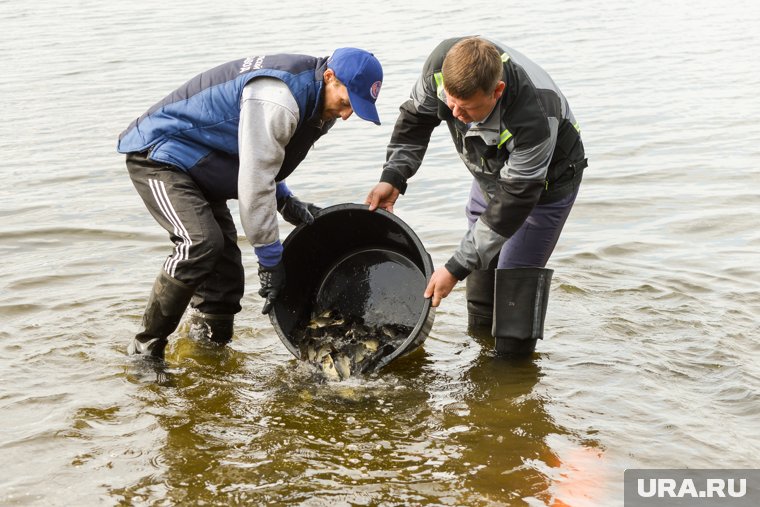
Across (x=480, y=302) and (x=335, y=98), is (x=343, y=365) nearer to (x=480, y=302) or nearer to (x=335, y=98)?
(x=480, y=302)

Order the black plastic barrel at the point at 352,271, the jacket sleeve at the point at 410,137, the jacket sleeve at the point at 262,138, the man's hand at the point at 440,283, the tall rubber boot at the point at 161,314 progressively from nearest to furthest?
the jacket sleeve at the point at 262,138
the man's hand at the point at 440,283
the tall rubber boot at the point at 161,314
the jacket sleeve at the point at 410,137
the black plastic barrel at the point at 352,271

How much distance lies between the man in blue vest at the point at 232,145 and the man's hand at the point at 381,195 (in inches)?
18.9

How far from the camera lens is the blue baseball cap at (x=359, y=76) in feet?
13.3

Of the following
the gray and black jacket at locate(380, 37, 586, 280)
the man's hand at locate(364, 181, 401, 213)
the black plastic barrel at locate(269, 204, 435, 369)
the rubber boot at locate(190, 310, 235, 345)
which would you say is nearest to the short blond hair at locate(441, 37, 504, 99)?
the gray and black jacket at locate(380, 37, 586, 280)

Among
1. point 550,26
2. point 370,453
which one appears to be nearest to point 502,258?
point 370,453

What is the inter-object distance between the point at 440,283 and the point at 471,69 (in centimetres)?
104

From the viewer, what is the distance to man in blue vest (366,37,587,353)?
3854 mm

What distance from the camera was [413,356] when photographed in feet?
16.9

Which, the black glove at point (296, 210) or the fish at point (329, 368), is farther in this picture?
the black glove at point (296, 210)

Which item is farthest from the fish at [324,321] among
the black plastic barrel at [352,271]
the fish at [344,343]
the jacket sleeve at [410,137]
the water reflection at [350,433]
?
the jacket sleeve at [410,137]

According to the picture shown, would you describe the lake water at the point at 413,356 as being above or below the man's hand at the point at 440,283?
below

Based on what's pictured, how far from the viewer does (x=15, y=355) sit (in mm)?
4941

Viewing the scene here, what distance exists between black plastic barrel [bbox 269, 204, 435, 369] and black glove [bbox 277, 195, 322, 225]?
0.18ft

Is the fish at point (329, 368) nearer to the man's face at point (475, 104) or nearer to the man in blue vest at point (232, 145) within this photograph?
the man in blue vest at point (232, 145)
